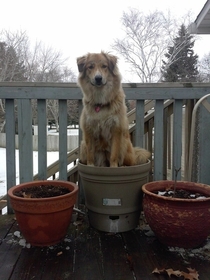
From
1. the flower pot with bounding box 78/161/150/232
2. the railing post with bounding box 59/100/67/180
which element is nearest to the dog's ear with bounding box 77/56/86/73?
the railing post with bounding box 59/100/67/180

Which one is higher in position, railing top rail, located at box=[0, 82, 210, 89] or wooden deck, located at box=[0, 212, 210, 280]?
railing top rail, located at box=[0, 82, 210, 89]

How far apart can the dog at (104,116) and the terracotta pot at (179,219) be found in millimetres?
539

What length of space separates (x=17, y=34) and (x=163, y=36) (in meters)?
11.8

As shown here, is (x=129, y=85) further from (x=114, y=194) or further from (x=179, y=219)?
(x=179, y=219)

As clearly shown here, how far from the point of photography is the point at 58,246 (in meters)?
1.73

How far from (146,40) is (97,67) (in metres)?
20.7

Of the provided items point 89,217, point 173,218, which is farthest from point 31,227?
point 173,218

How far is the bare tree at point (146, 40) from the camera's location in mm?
20422

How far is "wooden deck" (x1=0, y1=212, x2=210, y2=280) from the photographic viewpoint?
1414mm

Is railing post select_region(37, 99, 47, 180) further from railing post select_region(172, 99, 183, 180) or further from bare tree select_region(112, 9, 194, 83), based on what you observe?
bare tree select_region(112, 9, 194, 83)

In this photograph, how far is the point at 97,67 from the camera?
7.05 ft

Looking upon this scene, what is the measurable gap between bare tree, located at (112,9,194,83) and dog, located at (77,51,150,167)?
20.1m

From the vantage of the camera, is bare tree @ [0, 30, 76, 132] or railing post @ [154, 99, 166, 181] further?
bare tree @ [0, 30, 76, 132]

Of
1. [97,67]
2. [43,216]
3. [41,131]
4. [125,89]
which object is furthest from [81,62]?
[43,216]
